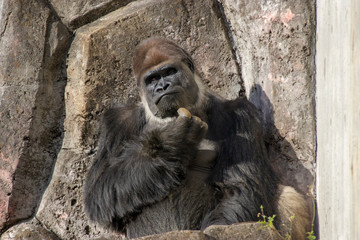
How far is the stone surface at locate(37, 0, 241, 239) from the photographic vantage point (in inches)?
207

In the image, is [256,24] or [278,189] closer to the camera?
[278,189]

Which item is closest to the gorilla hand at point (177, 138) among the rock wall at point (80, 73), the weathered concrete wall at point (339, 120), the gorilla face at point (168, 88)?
the gorilla face at point (168, 88)

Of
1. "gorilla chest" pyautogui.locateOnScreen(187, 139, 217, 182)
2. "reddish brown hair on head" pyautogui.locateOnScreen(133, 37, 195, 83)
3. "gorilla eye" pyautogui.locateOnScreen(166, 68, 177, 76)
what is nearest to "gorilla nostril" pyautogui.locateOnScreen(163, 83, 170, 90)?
"gorilla eye" pyautogui.locateOnScreen(166, 68, 177, 76)

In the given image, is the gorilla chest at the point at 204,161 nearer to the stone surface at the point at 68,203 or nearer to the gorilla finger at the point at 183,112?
the gorilla finger at the point at 183,112

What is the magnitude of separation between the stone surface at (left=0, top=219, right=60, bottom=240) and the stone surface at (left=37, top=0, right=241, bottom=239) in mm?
87

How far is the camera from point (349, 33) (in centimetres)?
243

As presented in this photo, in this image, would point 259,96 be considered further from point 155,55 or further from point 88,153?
point 88,153

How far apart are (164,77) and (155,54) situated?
9.4 inches

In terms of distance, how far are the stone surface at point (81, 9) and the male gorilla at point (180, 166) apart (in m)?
1.43

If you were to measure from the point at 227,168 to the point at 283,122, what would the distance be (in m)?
Result: 0.79

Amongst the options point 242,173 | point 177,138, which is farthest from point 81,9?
point 242,173

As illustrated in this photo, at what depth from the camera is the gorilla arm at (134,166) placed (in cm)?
394

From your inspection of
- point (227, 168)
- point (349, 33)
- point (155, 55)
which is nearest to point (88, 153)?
point (155, 55)

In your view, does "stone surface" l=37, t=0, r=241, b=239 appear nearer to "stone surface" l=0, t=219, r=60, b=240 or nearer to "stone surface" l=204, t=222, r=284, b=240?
"stone surface" l=0, t=219, r=60, b=240
